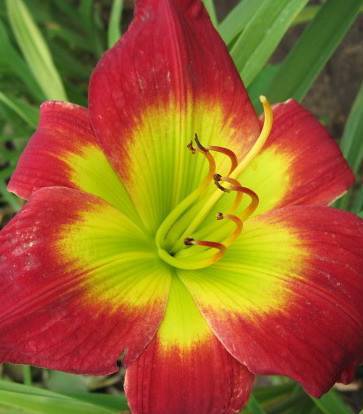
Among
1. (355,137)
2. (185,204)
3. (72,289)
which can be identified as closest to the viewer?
(72,289)

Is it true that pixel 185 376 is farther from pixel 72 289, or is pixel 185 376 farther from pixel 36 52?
pixel 36 52

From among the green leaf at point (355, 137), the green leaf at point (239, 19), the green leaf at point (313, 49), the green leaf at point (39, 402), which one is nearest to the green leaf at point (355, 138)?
the green leaf at point (355, 137)

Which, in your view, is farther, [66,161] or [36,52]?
[36,52]

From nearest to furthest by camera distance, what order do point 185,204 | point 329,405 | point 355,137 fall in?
point 185,204, point 329,405, point 355,137

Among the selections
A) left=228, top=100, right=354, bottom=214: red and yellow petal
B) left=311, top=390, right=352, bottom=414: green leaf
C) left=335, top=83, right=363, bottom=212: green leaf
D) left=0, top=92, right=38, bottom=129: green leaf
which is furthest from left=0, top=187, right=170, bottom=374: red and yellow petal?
left=335, top=83, right=363, bottom=212: green leaf

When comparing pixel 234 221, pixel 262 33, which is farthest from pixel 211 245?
pixel 262 33

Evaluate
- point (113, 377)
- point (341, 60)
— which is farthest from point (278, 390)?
point (341, 60)

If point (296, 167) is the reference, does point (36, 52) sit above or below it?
above

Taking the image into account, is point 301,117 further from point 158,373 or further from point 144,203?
point 158,373
